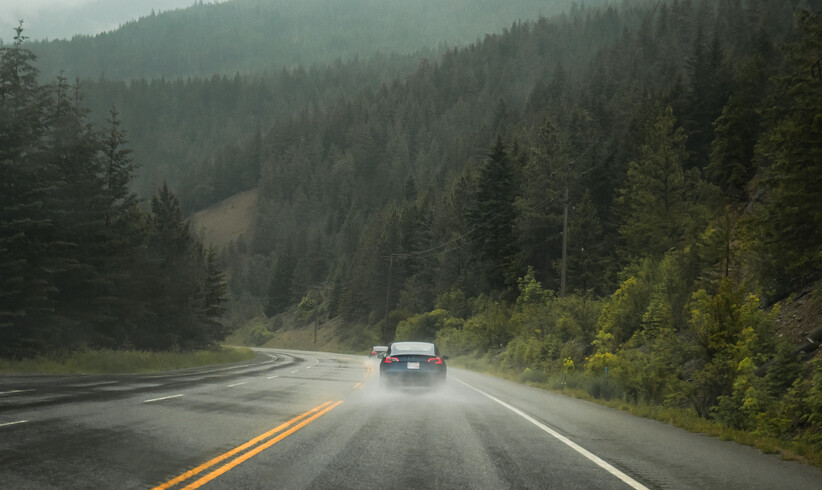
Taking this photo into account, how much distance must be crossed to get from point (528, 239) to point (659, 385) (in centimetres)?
4039

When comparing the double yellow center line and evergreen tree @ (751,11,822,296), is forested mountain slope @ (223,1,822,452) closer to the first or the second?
evergreen tree @ (751,11,822,296)

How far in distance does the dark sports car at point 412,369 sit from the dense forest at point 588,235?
547 cm

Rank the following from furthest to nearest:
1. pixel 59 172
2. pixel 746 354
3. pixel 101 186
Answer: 1. pixel 101 186
2. pixel 59 172
3. pixel 746 354

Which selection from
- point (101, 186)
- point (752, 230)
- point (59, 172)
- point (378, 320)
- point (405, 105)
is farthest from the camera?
point (405, 105)

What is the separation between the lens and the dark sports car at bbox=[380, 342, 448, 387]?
1873 cm

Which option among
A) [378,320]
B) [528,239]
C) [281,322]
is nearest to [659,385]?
[528,239]

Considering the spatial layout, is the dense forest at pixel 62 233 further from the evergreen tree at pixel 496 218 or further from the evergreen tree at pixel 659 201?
the evergreen tree at pixel 659 201

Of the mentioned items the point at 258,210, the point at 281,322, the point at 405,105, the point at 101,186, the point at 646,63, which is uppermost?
the point at 405,105

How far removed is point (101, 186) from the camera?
36.8m

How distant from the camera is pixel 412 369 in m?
18.8

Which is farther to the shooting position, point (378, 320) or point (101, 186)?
point (378, 320)

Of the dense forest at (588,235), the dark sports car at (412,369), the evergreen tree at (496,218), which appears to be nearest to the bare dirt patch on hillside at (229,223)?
the dense forest at (588,235)

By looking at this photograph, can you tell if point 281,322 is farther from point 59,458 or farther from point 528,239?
point 59,458

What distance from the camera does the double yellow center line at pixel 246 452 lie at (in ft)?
20.7
